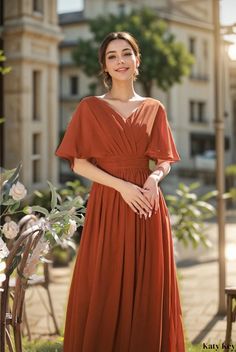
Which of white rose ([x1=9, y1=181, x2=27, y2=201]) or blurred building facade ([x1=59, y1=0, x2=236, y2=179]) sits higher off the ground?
blurred building facade ([x1=59, y1=0, x2=236, y2=179])

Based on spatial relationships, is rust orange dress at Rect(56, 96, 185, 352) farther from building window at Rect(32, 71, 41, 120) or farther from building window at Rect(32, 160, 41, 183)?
building window at Rect(32, 71, 41, 120)

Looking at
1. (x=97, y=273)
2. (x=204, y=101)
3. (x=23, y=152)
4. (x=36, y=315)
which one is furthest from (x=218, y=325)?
(x=204, y=101)

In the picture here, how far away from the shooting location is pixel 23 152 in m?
10.5

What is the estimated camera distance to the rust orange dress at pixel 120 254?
10.3ft

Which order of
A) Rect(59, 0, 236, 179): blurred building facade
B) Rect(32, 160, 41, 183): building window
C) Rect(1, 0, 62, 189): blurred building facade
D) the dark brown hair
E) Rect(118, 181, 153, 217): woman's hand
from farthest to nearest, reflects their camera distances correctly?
Rect(59, 0, 236, 179): blurred building facade → Rect(32, 160, 41, 183): building window → Rect(1, 0, 62, 189): blurred building facade → the dark brown hair → Rect(118, 181, 153, 217): woman's hand

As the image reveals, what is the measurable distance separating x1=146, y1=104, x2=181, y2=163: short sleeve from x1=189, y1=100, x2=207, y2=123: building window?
3074 centimetres

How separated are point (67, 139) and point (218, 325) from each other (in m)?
2.78

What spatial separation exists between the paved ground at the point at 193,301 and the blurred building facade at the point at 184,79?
21.1 meters

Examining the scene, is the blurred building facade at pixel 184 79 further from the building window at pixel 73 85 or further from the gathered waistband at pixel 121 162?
the gathered waistband at pixel 121 162

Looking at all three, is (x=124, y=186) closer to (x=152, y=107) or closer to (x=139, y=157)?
(x=139, y=157)

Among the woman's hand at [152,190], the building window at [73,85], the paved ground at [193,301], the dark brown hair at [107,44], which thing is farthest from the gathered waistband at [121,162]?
the building window at [73,85]

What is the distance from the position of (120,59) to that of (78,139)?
1.50ft

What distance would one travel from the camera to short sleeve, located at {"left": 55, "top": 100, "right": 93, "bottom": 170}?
326 cm

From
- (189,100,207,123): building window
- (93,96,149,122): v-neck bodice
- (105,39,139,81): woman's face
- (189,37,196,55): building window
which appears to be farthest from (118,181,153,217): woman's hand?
(189,37,196,55): building window
